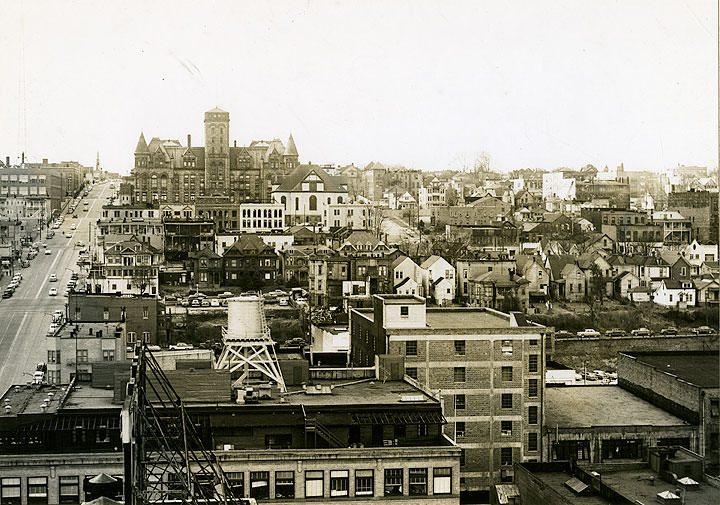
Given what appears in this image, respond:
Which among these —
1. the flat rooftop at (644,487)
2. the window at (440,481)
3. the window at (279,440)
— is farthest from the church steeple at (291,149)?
the window at (440,481)

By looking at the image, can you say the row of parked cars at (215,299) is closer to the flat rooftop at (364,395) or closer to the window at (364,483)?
the flat rooftop at (364,395)

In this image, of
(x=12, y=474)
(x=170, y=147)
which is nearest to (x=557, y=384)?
(x=12, y=474)

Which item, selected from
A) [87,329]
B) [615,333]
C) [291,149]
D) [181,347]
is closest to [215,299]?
[181,347]

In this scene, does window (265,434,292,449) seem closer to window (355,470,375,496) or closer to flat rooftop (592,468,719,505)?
Answer: window (355,470,375,496)

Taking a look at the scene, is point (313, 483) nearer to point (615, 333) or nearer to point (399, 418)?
point (399, 418)

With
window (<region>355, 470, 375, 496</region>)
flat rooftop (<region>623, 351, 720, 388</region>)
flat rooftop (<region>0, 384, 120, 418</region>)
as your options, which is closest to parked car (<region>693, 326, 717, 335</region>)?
flat rooftop (<region>623, 351, 720, 388</region>)

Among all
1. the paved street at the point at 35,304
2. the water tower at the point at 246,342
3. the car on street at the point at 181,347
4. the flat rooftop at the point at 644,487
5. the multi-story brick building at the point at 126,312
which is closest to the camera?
the flat rooftop at the point at 644,487
